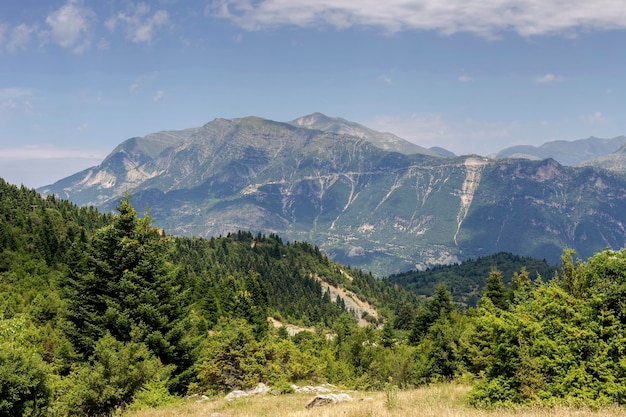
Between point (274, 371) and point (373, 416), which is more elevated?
point (373, 416)

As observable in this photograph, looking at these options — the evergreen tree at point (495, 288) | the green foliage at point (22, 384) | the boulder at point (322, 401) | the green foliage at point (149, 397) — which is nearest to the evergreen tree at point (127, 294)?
the green foliage at point (22, 384)

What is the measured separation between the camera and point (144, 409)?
2345 centimetres

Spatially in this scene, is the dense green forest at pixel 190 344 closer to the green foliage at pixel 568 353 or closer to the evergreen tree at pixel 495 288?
the green foliage at pixel 568 353

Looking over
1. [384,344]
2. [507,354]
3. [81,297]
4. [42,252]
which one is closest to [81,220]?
[42,252]

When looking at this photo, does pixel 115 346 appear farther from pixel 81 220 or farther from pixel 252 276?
pixel 81 220

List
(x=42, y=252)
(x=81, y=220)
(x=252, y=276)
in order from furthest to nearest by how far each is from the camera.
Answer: (x=81, y=220), (x=252, y=276), (x=42, y=252)

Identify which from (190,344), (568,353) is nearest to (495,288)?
(190,344)

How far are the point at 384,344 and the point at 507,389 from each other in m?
70.2

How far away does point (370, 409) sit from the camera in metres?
19.0

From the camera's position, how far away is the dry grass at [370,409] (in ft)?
57.4

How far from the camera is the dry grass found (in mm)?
17484

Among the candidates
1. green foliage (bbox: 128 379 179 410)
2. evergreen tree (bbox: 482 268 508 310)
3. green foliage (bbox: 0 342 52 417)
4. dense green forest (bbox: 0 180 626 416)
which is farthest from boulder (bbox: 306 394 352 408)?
evergreen tree (bbox: 482 268 508 310)

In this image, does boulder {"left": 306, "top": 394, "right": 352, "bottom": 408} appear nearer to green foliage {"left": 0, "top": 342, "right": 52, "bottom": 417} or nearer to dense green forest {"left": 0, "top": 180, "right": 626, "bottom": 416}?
dense green forest {"left": 0, "top": 180, "right": 626, "bottom": 416}

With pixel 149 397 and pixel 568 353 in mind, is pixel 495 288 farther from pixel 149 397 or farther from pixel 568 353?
pixel 149 397
